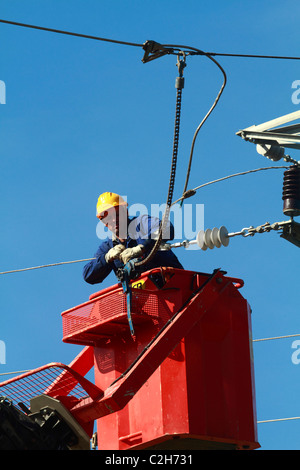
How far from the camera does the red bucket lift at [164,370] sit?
12.5 m

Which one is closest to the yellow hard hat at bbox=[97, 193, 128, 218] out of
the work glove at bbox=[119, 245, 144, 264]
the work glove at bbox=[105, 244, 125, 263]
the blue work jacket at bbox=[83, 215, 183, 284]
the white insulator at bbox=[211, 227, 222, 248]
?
the blue work jacket at bbox=[83, 215, 183, 284]

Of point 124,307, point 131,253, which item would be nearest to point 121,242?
point 131,253

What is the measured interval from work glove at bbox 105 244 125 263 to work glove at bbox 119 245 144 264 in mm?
132

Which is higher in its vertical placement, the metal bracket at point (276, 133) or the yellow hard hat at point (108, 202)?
the metal bracket at point (276, 133)

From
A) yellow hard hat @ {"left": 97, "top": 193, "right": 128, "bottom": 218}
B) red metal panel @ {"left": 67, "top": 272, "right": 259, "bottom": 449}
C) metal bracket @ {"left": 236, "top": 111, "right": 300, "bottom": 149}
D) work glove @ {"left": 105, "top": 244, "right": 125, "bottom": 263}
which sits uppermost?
metal bracket @ {"left": 236, "top": 111, "right": 300, "bottom": 149}

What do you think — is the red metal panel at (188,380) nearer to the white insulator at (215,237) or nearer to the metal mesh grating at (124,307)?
the metal mesh grating at (124,307)

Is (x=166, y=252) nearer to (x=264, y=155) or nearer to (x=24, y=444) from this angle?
(x=264, y=155)

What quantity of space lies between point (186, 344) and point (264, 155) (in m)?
2.25

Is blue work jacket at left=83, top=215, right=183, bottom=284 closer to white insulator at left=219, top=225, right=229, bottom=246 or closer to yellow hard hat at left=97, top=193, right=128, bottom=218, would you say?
yellow hard hat at left=97, top=193, right=128, bottom=218

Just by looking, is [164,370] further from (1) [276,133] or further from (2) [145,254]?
(1) [276,133]

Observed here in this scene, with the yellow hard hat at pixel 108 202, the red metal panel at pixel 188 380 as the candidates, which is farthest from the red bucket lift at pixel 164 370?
the yellow hard hat at pixel 108 202

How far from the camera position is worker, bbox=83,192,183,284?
13.2m

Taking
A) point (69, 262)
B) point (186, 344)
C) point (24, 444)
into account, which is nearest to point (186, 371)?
point (186, 344)

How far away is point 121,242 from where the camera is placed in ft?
45.0
